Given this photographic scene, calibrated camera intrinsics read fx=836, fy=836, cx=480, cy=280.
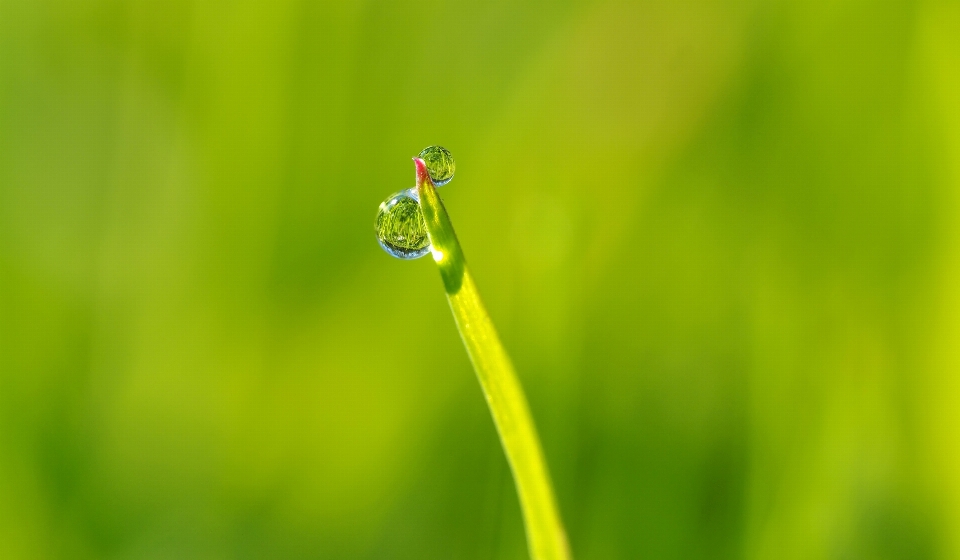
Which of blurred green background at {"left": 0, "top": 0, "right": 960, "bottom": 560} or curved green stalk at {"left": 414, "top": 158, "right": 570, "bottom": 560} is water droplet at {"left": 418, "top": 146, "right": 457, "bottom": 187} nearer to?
curved green stalk at {"left": 414, "top": 158, "right": 570, "bottom": 560}

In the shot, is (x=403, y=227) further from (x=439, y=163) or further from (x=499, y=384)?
(x=499, y=384)

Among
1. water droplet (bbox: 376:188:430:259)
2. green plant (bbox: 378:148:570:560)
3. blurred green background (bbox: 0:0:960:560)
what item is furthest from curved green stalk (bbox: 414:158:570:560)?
blurred green background (bbox: 0:0:960:560)

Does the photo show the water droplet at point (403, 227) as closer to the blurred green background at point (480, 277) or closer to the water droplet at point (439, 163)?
the water droplet at point (439, 163)

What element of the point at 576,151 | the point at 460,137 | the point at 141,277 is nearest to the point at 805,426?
the point at 576,151

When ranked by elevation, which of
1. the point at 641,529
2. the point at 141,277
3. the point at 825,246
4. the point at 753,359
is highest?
the point at 141,277

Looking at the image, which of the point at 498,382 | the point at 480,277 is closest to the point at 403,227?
the point at 498,382

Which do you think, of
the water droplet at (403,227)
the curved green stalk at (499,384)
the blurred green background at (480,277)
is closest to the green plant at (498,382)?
the curved green stalk at (499,384)

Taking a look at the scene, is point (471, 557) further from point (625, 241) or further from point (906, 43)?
point (906, 43)
